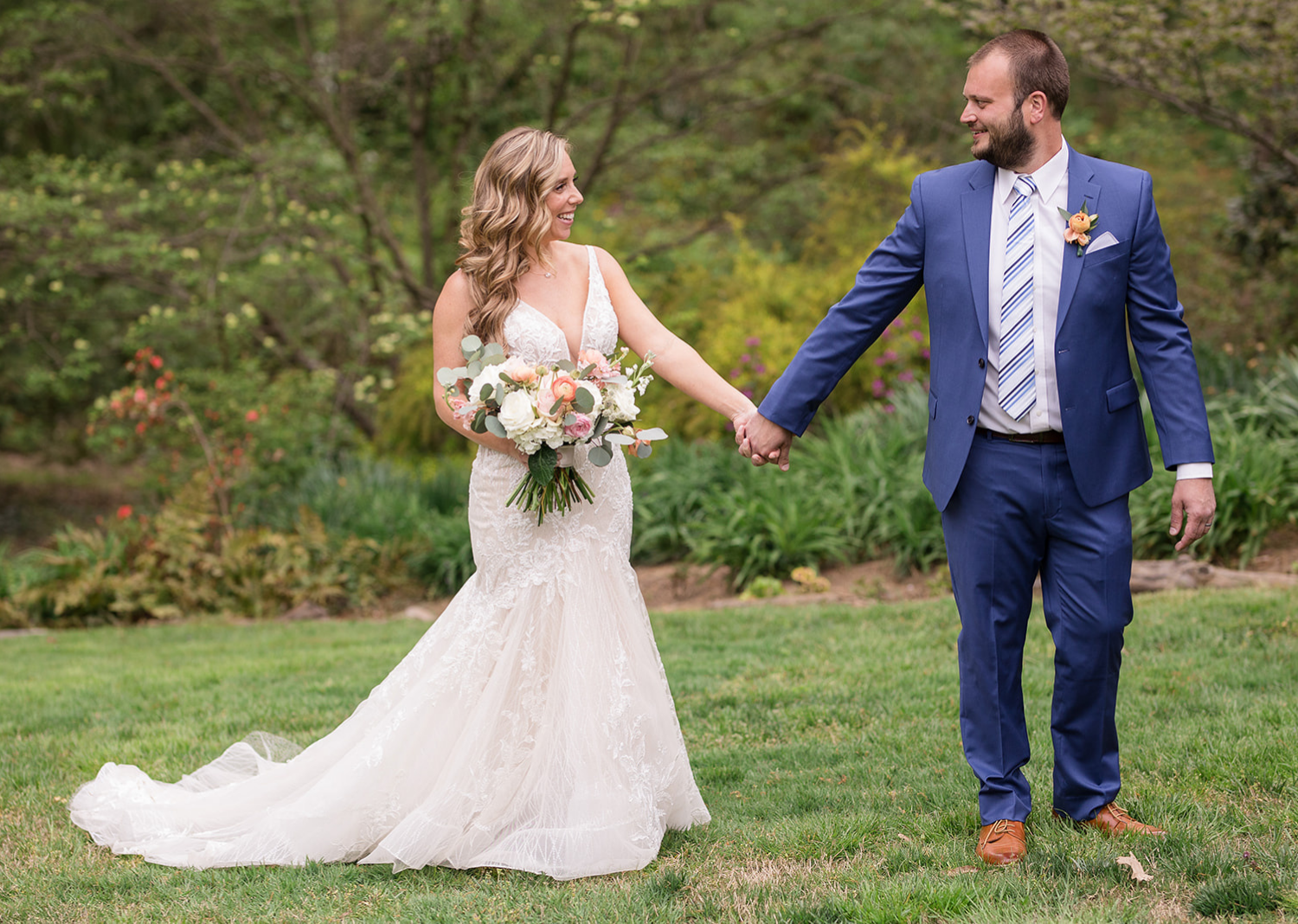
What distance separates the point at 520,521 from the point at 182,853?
1.57 meters

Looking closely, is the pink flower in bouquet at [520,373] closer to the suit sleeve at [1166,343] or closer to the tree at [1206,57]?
the suit sleeve at [1166,343]

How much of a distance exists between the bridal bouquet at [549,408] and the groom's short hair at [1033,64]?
1.41 metres

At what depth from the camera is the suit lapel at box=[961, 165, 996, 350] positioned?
11.3 ft

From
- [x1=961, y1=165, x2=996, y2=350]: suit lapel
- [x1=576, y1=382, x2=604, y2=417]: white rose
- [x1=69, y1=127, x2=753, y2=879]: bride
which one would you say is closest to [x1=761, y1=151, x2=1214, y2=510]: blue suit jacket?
[x1=961, y1=165, x2=996, y2=350]: suit lapel

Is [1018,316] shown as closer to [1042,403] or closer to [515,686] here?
[1042,403]

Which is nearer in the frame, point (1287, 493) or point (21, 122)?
point (1287, 493)

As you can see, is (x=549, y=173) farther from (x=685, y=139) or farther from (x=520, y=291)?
(x=685, y=139)

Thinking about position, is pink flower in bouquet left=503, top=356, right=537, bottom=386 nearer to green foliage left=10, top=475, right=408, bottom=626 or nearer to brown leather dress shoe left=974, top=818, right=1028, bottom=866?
brown leather dress shoe left=974, top=818, right=1028, bottom=866

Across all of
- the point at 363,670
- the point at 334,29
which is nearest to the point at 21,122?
the point at 334,29

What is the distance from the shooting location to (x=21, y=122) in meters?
14.2

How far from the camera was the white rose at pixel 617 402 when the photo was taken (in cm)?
373

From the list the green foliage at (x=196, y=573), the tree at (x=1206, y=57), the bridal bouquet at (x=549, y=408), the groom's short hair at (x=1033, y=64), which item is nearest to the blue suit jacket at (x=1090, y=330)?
the groom's short hair at (x=1033, y=64)

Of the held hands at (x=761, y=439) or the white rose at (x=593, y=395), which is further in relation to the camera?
the held hands at (x=761, y=439)

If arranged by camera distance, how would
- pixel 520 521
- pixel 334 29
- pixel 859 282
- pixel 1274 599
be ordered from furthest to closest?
pixel 334 29 < pixel 1274 599 < pixel 520 521 < pixel 859 282
